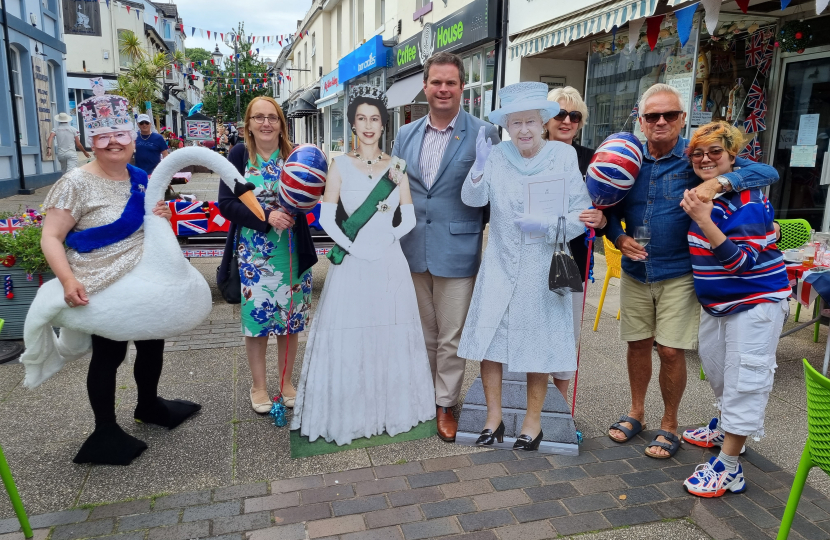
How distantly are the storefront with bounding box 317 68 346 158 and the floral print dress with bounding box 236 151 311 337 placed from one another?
62.3ft

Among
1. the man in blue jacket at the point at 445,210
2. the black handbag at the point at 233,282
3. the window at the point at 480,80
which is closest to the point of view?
the man in blue jacket at the point at 445,210

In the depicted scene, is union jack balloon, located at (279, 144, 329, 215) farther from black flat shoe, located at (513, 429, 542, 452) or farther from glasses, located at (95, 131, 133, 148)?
black flat shoe, located at (513, 429, 542, 452)

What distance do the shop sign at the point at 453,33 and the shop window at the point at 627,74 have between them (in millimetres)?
2174

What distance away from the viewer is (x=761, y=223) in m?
2.59

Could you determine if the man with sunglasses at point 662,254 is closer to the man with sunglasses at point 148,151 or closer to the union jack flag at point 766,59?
the union jack flag at point 766,59

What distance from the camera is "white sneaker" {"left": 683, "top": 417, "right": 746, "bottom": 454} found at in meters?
3.18

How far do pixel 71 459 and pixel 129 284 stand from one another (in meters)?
1.04

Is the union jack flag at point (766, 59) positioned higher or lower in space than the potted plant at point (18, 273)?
higher

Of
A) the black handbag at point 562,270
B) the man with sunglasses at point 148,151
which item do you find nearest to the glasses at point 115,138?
the black handbag at point 562,270

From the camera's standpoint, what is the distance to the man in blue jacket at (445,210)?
313cm

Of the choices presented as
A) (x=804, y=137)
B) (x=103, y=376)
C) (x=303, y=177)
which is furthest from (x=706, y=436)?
(x=804, y=137)

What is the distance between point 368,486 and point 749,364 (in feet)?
6.06

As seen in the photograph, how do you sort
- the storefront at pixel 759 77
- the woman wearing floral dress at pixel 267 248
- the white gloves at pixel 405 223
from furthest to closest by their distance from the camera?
the storefront at pixel 759 77 < the woman wearing floral dress at pixel 267 248 < the white gloves at pixel 405 223

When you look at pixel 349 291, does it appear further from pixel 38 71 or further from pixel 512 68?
pixel 38 71
